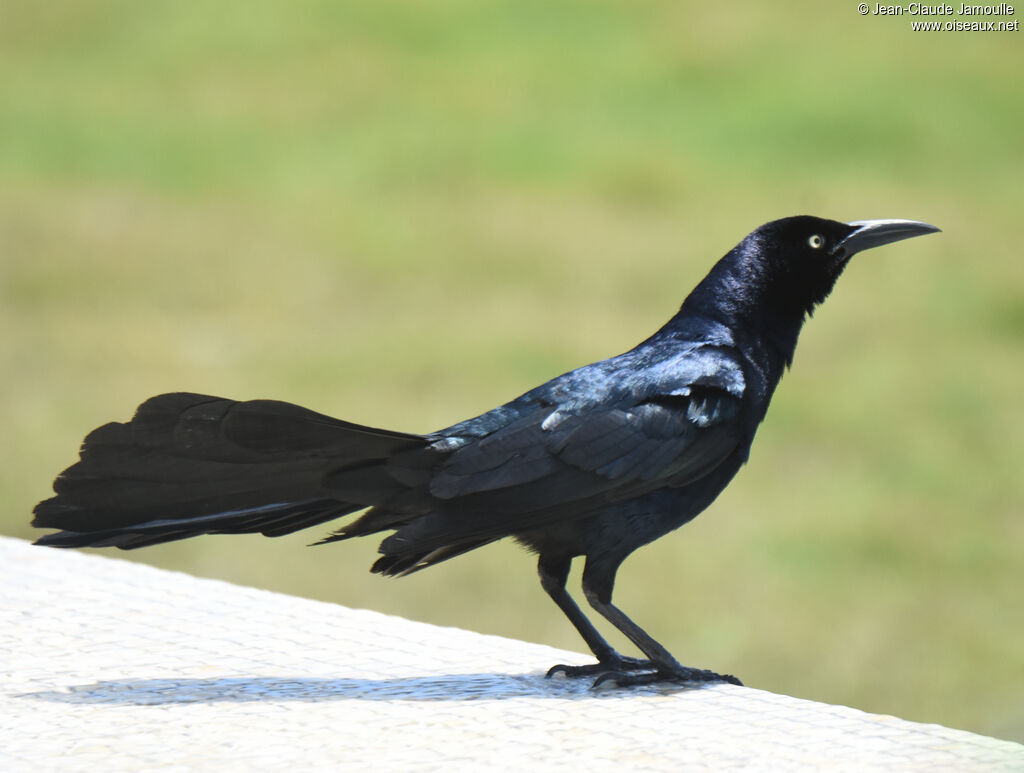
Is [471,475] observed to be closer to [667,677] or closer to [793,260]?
[667,677]

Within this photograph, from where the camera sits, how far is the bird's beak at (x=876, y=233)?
453cm

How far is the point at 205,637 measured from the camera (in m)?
4.48

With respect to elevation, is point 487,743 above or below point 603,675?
below

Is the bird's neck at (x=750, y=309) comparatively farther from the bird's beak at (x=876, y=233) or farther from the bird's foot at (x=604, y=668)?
the bird's foot at (x=604, y=668)

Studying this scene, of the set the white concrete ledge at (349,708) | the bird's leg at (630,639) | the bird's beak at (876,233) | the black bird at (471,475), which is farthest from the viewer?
the bird's beak at (876,233)

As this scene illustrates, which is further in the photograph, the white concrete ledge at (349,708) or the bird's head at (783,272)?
the bird's head at (783,272)

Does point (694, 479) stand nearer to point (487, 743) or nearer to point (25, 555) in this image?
point (487, 743)

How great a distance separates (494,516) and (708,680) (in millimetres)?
869

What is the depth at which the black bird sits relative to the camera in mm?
3834

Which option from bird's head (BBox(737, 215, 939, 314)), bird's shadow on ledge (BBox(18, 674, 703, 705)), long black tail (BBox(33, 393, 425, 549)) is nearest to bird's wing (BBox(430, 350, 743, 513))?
long black tail (BBox(33, 393, 425, 549))

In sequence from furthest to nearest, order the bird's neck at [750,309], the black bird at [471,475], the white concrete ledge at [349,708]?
the bird's neck at [750,309]
the black bird at [471,475]
the white concrete ledge at [349,708]

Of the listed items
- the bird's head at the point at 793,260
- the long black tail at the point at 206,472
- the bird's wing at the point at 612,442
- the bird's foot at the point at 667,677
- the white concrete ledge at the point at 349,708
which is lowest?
the white concrete ledge at the point at 349,708

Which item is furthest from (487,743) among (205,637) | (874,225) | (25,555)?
(25,555)

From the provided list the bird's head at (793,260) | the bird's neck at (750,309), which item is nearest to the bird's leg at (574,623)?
the bird's neck at (750,309)
